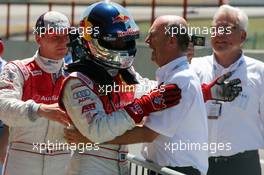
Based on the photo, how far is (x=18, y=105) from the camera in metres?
3.86

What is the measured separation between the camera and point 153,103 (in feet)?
9.73

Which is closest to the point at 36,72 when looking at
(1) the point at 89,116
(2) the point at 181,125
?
(1) the point at 89,116

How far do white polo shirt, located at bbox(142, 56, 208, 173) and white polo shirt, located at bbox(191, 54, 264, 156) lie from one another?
1.14 m

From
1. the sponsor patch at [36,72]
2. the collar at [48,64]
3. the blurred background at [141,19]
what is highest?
the blurred background at [141,19]

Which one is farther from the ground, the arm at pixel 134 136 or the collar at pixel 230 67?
the collar at pixel 230 67

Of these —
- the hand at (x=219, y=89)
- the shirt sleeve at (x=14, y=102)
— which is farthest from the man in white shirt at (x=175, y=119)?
the shirt sleeve at (x=14, y=102)

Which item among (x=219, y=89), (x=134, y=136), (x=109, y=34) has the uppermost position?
(x=109, y=34)

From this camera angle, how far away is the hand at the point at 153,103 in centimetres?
295

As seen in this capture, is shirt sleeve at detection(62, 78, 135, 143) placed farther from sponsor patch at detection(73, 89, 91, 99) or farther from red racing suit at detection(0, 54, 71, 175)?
red racing suit at detection(0, 54, 71, 175)

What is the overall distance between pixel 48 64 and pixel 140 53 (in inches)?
293

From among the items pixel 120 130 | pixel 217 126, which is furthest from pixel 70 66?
pixel 217 126

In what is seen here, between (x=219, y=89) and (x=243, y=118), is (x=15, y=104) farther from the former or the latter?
(x=243, y=118)

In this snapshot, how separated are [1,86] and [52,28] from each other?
20.2 inches

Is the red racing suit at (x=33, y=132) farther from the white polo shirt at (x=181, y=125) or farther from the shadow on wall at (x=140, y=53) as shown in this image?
the shadow on wall at (x=140, y=53)
